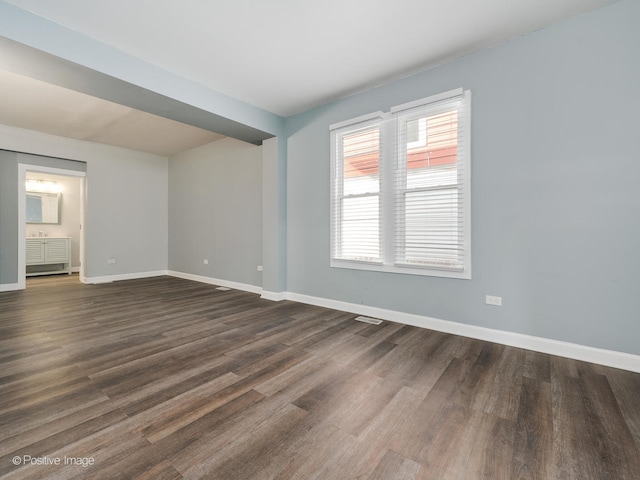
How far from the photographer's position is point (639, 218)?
2.25 meters

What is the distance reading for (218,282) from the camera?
596 cm

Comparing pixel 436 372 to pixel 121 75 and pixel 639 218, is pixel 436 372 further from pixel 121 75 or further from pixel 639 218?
pixel 121 75

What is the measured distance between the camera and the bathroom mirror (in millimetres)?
7301

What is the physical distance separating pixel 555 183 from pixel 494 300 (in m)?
1.22

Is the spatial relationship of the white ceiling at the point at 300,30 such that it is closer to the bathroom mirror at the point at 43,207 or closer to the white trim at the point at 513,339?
the white trim at the point at 513,339

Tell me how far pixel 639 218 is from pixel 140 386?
4035mm

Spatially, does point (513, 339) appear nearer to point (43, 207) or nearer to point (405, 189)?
point (405, 189)

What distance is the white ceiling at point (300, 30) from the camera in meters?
2.34

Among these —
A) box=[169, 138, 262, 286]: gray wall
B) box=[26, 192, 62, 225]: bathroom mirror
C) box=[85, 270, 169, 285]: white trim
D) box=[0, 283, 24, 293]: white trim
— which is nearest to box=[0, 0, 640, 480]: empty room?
box=[169, 138, 262, 286]: gray wall

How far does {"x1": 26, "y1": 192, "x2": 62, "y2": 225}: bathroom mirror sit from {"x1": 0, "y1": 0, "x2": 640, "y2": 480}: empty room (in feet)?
11.6

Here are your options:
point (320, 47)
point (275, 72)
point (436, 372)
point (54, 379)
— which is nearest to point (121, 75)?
point (275, 72)

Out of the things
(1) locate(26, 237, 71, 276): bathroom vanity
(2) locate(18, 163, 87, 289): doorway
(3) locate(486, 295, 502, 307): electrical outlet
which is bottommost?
(3) locate(486, 295, 502, 307): electrical outlet

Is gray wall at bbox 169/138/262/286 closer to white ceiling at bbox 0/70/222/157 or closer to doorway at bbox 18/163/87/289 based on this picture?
white ceiling at bbox 0/70/222/157

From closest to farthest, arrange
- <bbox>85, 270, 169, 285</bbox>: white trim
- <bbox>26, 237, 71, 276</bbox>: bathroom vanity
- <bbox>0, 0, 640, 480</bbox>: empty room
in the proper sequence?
<bbox>0, 0, 640, 480</bbox>: empty room → <bbox>85, 270, 169, 285</bbox>: white trim → <bbox>26, 237, 71, 276</bbox>: bathroom vanity
